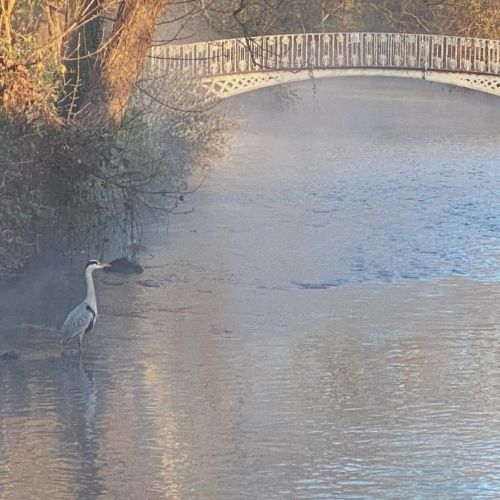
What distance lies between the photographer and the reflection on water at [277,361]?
9.23m

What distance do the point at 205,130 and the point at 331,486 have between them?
1602 cm

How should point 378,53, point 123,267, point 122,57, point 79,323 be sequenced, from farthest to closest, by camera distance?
point 378,53
point 122,57
point 123,267
point 79,323

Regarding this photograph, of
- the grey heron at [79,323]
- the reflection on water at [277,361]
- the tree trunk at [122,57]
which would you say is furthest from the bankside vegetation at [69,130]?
the grey heron at [79,323]

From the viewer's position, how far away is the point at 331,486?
8.90 metres

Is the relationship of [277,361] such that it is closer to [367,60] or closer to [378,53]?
[367,60]

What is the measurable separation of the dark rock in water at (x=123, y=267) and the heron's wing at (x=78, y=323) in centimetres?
395

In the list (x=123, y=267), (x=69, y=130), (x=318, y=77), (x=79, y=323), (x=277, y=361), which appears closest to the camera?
(x=277, y=361)

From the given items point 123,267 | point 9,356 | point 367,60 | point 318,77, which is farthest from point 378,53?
point 9,356

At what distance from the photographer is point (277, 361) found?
12.4 meters

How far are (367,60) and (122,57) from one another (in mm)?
18359

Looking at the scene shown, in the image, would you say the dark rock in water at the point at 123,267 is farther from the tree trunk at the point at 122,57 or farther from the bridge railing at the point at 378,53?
the bridge railing at the point at 378,53

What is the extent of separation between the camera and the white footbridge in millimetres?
32156

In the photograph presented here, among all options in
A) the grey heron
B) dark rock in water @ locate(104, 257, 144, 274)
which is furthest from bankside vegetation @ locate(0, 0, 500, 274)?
the grey heron

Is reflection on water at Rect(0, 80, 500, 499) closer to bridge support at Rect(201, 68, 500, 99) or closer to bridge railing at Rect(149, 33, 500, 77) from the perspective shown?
Result: bridge support at Rect(201, 68, 500, 99)
